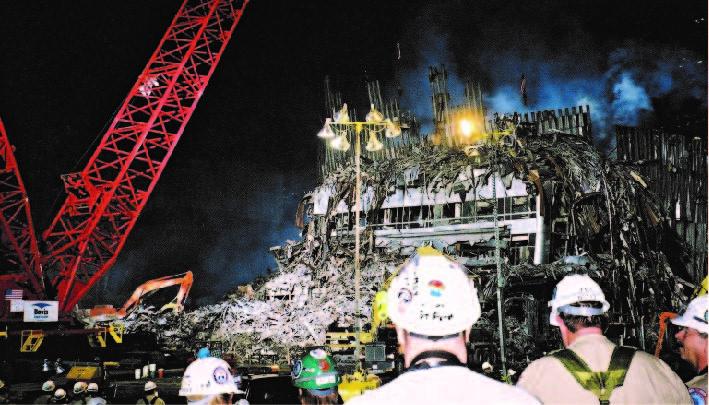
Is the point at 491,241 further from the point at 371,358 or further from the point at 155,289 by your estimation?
the point at 155,289

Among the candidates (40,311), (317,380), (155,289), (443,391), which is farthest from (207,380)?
(155,289)

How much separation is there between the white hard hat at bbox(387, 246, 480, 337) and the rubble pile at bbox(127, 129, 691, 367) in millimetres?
16357

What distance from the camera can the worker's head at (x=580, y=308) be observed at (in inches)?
133

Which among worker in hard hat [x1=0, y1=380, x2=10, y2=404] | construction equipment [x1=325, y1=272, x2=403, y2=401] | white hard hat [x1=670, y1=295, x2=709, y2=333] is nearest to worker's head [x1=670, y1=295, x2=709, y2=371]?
white hard hat [x1=670, y1=295, x2=709, y2=333]

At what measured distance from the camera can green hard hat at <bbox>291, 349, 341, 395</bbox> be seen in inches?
150

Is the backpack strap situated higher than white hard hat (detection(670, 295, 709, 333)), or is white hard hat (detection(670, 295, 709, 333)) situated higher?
white hard hat (detection(670, 295, 709, 333))

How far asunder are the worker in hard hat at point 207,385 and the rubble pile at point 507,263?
50.0 ft

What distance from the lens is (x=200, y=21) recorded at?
30516 millimetres

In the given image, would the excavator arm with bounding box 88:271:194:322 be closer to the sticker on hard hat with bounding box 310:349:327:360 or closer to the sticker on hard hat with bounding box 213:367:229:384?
the sticker on hard hat with bounding box 213:367:229:384

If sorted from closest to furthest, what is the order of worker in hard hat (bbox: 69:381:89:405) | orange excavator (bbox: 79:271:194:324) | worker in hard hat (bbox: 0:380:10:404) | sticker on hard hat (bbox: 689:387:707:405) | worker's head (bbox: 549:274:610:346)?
worker's head (bbox: 549:274:610:346), sticker on hard hat (bbox: 689:387:707:405), worker in hard hat (bbox: 69:381:89:405), worker in hard hat (bbox: 0:380:10:404), orange excavator (bbox: 79:271:194:324)

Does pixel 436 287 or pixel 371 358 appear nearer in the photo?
pixel 436 287

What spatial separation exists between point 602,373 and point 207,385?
2.54m

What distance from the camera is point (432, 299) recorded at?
1.97m

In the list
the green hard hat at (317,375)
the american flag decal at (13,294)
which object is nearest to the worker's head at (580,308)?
the green hard hat at (317,375)
